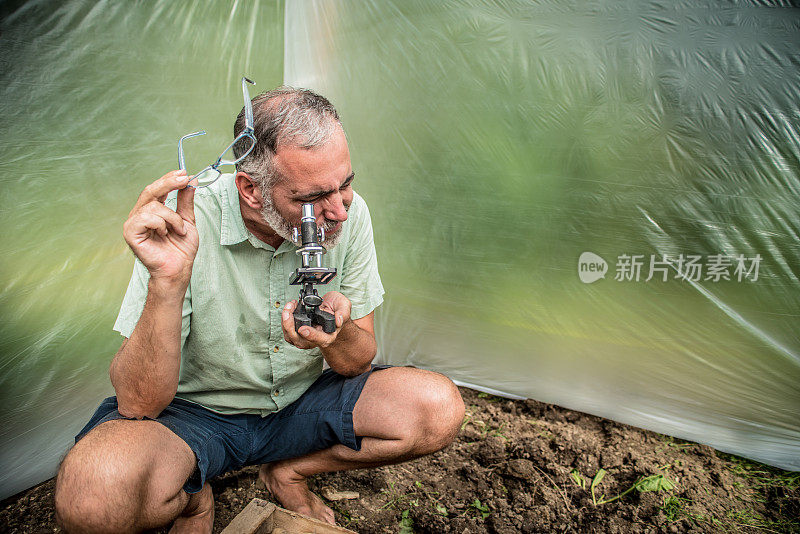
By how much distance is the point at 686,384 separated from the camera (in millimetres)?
2639

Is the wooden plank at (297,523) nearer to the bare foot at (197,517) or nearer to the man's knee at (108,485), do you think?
the bare foot at (197,517)

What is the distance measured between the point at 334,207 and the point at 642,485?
6.20 ft

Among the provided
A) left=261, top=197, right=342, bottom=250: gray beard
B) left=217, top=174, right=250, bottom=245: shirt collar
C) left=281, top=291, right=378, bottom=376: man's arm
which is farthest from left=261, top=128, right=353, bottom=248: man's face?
left=281, top=291, right=378, bottom=376: man's arm

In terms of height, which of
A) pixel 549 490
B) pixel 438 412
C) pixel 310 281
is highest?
pixel 310 281

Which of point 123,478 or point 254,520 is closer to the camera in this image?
point 123,478

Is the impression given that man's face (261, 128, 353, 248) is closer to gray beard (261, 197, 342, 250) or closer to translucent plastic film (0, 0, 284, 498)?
gray beard (261, 197, 342, 250)

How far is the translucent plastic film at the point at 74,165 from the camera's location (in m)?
2.02

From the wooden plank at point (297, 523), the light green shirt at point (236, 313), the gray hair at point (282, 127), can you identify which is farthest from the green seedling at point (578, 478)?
the gray hair at point (282, 127)

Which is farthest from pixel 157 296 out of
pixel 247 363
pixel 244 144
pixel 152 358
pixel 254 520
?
pixel 254 520

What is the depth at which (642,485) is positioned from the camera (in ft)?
7.89

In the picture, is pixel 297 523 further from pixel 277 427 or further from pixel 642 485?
A: pixel 642 485

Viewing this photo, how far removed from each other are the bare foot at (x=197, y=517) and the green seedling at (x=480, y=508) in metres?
1.06

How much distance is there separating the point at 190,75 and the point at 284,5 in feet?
2.40

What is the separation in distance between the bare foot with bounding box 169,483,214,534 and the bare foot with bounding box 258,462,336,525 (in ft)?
0.85
